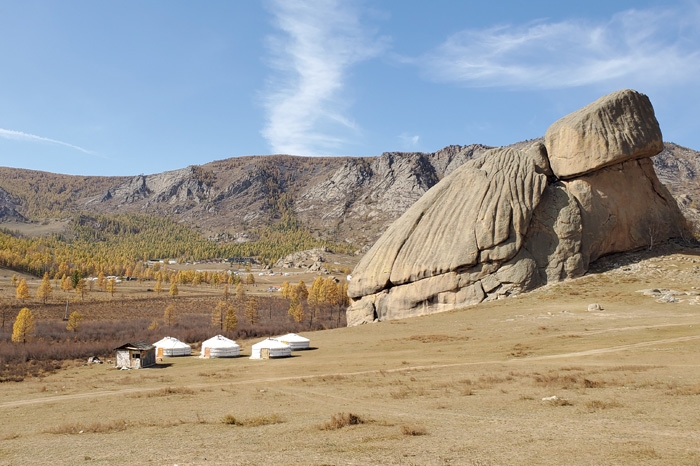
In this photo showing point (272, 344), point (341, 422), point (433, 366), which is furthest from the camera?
point (272, 344)

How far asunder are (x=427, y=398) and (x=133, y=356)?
31452 mm

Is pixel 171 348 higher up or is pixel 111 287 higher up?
pixel 111 287

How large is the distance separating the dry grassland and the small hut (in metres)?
1.51

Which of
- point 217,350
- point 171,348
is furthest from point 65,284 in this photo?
point 217,350

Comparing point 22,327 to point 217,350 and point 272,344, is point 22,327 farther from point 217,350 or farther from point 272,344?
point 272,344

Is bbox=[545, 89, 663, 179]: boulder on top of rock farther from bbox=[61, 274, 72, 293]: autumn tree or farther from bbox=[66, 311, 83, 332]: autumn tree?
bbox=[61, 274, 72, 293]: autumn tree

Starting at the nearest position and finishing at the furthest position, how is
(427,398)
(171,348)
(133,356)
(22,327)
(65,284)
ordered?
1. (427,398)
2. (133,356)
3. (171,348)
4. (22,327)
5. (65,284)

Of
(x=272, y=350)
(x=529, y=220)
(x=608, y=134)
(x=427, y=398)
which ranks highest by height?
(x=608, y=134)

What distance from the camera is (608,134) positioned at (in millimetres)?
53344

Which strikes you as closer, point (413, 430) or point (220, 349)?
point (413, 430)

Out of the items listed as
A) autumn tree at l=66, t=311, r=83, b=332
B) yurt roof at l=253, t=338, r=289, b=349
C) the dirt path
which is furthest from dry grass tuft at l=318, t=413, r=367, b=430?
autumn tree at l=66, t=311, r=83, b=332

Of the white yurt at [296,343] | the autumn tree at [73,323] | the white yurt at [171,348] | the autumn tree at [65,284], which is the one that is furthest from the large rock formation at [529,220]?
the autumn tree at [65,284]

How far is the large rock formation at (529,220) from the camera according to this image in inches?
2019

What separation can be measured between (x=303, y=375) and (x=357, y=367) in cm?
355
